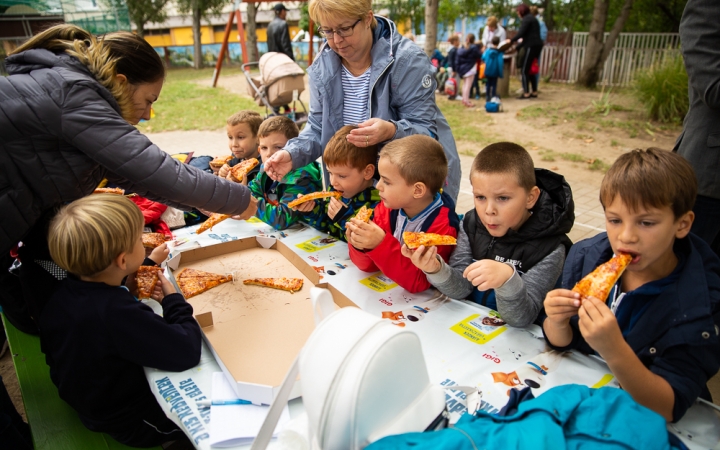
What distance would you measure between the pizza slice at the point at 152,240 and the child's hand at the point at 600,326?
2.24 m

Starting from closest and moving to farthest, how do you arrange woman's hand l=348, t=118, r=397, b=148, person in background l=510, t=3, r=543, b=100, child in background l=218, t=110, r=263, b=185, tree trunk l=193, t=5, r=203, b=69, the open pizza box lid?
1. the open pizza box lid
2. woman's hand l=348, t=118, r=397, b=148
3. child in background l=218, t=110, r=263, b=185
4. person in background l=510, t=3, r=543, b=100
5. tree trunk l=193, t=5, r=203, b=69

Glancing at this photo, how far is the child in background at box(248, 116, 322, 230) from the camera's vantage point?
3150 millimetres

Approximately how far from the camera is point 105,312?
5.79 feet

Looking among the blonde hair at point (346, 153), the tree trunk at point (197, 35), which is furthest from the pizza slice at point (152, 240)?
the tree trunk at point (197, 35)

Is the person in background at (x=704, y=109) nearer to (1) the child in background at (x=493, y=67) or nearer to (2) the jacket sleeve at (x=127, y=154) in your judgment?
(2) the jacket sleeve at (x=127, y=154)

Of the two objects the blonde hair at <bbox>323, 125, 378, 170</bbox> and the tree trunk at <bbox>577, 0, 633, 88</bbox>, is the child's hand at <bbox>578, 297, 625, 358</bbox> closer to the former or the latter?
the blonde hair at <bbox>323, 125, 378, 170</bbox>

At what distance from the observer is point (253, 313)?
209cm

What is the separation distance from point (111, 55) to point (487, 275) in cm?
187

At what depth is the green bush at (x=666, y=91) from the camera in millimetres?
9156

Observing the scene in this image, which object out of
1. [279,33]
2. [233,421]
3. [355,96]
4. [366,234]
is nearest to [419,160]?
[366,234]

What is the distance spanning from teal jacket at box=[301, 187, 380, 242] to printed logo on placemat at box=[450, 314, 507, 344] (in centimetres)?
108

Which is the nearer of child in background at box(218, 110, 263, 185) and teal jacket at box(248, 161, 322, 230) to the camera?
teal jacket at box(248, 161, 322, 230)

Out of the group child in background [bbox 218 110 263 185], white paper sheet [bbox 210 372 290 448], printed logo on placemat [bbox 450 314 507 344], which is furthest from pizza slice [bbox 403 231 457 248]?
child in background [bbox 218 110 263 185]

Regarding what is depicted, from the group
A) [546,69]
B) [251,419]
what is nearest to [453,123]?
[546,69]
